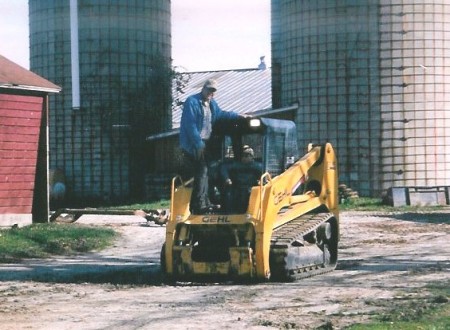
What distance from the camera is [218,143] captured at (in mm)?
13984

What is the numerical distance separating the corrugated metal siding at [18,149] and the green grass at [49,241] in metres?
2.30

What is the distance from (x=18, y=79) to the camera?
23766 millimetres

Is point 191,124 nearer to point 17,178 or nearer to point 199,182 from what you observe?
point 199,182

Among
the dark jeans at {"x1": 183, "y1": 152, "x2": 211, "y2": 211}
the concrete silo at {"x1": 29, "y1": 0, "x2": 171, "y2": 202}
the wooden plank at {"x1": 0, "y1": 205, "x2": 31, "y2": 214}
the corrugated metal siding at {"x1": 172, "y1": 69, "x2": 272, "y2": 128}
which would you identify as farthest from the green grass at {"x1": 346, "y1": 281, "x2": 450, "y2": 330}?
the corrugated metal siding at {"x1": 172, "y1": 69, "x2": 272, "y2": 128}

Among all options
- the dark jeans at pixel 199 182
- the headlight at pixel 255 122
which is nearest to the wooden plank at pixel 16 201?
the dark jeans at pixel 199 182

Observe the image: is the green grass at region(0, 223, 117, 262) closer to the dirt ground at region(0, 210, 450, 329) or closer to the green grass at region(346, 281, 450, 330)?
the dirt ground at region(0, 210, 450, 329)

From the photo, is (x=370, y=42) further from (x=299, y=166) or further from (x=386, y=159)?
(x=299, y=166)

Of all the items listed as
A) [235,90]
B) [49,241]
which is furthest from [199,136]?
[235,90]

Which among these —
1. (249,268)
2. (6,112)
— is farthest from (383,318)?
(6,112)

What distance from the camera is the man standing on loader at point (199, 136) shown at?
43.1 feet

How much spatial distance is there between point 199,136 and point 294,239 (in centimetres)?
187

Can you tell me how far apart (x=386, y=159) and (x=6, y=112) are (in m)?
13.7

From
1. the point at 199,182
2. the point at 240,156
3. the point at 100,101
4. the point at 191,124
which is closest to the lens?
the point at 191,124

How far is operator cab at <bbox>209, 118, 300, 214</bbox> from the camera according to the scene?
44.6ft
